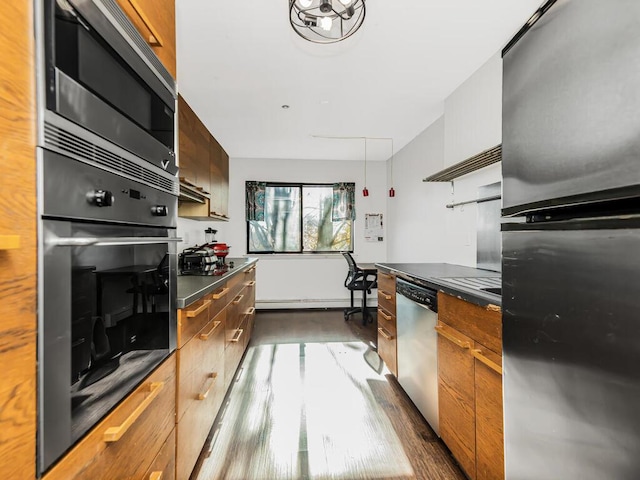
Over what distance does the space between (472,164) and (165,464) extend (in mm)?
2577

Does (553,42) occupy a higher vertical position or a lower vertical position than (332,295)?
higher

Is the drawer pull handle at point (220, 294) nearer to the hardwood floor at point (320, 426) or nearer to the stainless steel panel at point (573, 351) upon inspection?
the hardwood floor at point (320, 426)

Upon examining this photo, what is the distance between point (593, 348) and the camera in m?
0.59

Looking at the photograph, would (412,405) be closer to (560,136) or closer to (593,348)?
(593,348)

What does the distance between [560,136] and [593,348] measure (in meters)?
0.44

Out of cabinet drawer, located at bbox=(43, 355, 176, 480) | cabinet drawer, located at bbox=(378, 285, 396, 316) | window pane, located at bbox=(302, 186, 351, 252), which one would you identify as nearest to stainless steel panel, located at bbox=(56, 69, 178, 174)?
cabinet drawer, located at bbox=(43, 355, 176, 480)

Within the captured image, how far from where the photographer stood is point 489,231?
2436mm

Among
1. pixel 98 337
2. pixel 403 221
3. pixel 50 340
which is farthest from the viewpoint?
pixel 403 221

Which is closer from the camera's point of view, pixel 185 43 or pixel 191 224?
pixel 185 43

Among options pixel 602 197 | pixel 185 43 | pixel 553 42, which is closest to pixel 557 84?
pixel 553 42

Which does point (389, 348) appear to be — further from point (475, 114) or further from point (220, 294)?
point (475, 114)

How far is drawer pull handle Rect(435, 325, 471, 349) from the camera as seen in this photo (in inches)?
56.1

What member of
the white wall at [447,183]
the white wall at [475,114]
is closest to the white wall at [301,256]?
the white wall at [447,183]

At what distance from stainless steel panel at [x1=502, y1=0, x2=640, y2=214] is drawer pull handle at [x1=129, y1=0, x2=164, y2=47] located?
1128 millimetres
